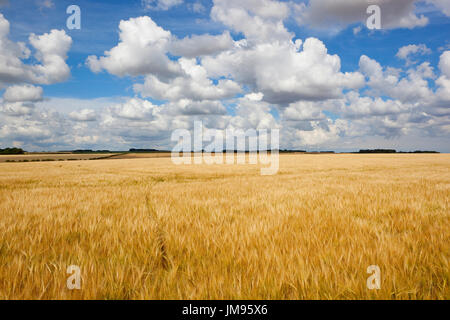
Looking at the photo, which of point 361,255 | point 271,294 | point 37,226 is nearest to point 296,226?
point 361,255

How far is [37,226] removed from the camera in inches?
150

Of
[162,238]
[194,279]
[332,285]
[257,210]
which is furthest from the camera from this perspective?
[257,210]

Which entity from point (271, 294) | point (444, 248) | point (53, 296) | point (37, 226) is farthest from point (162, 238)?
point (444, 248)

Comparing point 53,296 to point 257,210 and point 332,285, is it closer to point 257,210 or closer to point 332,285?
point 332,285

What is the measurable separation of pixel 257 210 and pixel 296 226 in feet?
4.48

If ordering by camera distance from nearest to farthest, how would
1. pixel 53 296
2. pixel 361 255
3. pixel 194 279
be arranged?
pixel 53 296
pixel 194 279
pixel 361 255

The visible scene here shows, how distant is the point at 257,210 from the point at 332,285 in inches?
120

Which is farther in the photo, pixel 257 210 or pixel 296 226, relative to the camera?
pixel 257 210

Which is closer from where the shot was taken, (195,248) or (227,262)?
(227,262)
